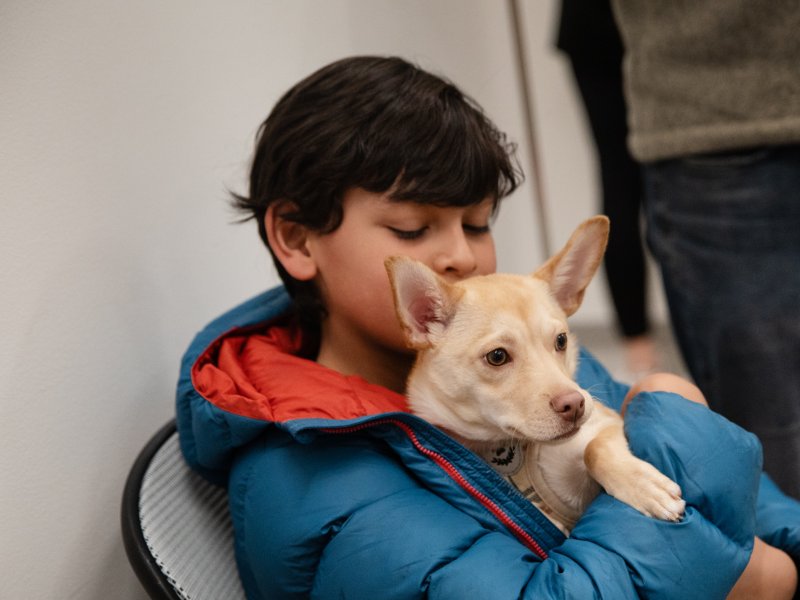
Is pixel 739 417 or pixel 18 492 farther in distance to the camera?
pixel 739 417

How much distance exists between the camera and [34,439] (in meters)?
0.99

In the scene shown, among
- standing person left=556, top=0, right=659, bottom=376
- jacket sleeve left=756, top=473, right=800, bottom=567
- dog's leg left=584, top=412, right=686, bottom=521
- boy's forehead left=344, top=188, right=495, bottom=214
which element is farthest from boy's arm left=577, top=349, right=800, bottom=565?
standing person left=556, top=0, right=659, bottom=376

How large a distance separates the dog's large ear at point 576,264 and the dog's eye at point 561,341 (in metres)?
0.08

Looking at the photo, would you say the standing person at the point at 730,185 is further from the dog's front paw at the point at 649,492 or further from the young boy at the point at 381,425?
the dog's front paw at the point at 649,492

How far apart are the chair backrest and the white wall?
0.32 ft

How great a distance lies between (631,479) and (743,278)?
68 centimetres

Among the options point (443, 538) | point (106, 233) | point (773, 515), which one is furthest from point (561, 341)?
point (106, 233)

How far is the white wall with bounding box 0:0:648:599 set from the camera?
985mm

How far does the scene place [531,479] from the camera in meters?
1.01

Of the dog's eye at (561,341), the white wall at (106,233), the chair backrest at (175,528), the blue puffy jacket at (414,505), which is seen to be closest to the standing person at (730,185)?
the blue puffy jacket at (414,505)

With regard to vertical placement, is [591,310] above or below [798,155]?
below

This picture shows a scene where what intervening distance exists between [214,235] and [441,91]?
526 millimetres

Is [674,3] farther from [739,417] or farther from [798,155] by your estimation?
[739,417]

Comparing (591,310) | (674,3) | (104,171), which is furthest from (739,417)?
(591,310)
